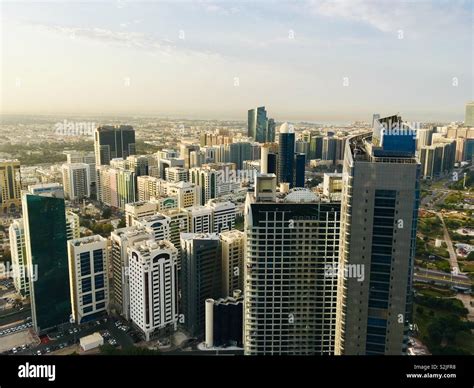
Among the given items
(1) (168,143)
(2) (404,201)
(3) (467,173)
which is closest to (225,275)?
(2) (404,201)

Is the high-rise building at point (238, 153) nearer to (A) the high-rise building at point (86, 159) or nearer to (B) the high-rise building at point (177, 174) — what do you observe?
(B) the high-rise building at point (177, 174)

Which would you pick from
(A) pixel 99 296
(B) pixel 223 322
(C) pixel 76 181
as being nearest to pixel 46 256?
(A) pixel 99 296

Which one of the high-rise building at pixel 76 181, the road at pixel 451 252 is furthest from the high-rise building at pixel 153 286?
the high-rise building at pixel 76 181

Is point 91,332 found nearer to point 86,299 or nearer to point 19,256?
point 86,299

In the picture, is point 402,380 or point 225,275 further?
point 225,275

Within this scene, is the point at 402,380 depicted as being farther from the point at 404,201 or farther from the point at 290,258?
the point at 290,258

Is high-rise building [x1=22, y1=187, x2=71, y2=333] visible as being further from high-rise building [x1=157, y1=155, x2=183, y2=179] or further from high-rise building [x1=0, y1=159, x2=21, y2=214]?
high-rise building [x1=157, y1=155, x2=183, y2=179]
